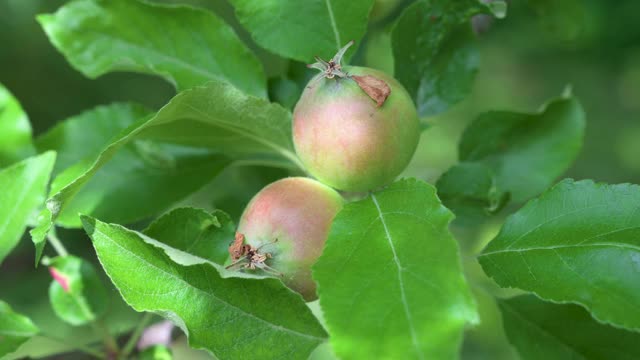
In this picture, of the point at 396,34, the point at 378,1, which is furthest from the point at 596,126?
the point at 396,34

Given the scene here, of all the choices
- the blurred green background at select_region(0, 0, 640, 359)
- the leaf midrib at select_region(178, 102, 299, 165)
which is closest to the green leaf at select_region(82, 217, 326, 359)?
the leaf midrib at select_region(178, 102, 299, 165)

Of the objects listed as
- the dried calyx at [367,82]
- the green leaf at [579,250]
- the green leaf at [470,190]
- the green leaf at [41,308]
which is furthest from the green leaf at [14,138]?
the green leaf at [41,308]

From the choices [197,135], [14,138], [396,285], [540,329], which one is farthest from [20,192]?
[540,329]

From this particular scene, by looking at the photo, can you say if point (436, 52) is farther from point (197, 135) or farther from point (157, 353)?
point (157, 353)

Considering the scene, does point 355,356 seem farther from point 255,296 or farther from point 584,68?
point 584,68

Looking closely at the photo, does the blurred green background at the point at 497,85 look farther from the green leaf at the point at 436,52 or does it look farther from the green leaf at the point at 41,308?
the green leaf at the point at 436,52
